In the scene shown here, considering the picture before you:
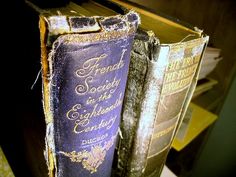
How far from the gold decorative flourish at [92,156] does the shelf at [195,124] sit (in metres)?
0.43

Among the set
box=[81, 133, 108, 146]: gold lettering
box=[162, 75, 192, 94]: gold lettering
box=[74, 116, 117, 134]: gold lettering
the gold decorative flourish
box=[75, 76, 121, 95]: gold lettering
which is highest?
box=[75, 76, 121, 95]: gold lettering

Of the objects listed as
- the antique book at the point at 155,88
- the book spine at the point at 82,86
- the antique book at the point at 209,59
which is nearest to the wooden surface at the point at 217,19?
the antique book at the point at 209,59

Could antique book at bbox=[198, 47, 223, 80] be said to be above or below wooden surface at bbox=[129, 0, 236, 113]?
below

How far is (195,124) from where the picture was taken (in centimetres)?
92

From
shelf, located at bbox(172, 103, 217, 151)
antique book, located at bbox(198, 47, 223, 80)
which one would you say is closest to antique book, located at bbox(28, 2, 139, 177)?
shelf, located at bbox(172, 103, 217, 151)

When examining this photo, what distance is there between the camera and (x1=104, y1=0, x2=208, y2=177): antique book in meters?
0.39

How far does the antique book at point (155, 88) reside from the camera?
1.29 feet

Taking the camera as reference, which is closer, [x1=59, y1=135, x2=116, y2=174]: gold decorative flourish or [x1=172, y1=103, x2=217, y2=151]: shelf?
[x1=59, y1=135, x2=116, y2=174]: gold decorative flourish

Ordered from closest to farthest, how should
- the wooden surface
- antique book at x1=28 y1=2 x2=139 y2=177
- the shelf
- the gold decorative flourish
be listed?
antique book at x1=28 y1=2 x2=139 y2=177, the gold decorative flourish, the shelf, the wooden surface

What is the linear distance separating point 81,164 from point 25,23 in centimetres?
22

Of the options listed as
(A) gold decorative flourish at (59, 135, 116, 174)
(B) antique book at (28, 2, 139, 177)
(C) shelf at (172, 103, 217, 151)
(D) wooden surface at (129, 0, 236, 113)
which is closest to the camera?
(B) antique book at (28, 2, 139, 177)

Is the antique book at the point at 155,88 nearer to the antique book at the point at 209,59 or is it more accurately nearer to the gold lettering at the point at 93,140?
the gold lettering at the point at 93,140

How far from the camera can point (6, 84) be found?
18.9 inches

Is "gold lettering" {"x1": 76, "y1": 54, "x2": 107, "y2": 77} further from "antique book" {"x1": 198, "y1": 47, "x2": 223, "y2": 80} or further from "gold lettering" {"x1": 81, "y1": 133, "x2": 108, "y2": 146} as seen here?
"antique book" {"x1": 198, "y1": 47, "x2": 223, "y2": 80}
